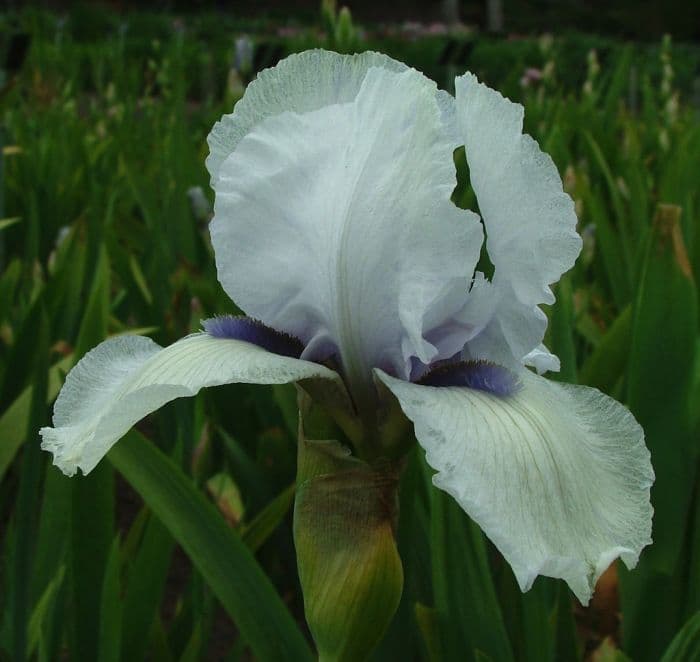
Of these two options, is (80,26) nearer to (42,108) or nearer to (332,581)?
(42,108)

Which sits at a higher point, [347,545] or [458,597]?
[347,545]

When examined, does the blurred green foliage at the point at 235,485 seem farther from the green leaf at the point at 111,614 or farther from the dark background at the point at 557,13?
the dark background at the point at 557,13

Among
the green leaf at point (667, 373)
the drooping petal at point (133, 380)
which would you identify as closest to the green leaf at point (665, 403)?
the green leaf at point (667, 373)

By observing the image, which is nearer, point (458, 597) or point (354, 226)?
point (354, 226)

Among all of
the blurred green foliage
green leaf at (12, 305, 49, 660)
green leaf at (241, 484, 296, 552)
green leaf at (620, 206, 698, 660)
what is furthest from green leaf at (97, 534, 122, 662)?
green leaf at (620, 206, 698, 660)

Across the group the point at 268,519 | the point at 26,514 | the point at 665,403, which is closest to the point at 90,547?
the point at 26,514

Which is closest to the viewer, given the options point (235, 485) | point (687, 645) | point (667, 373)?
point (687, 645)

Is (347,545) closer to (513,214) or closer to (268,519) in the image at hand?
(513,214)
